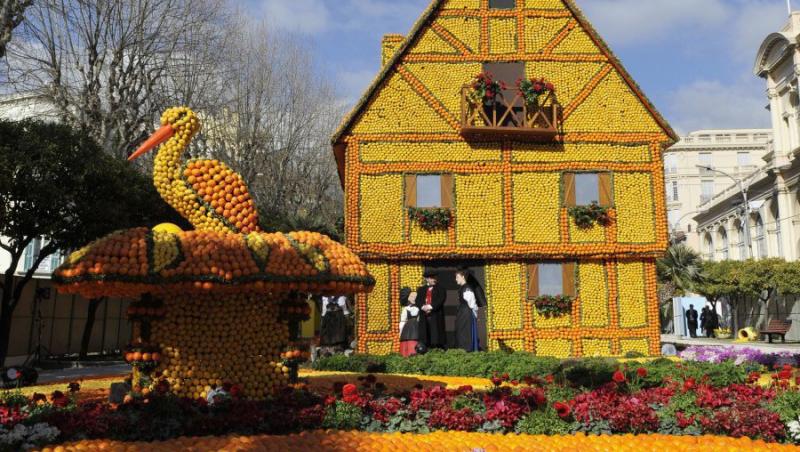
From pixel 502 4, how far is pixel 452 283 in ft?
30.0

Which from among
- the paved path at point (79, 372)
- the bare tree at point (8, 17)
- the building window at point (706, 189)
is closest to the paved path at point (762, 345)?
the paved path at point (79, 372)

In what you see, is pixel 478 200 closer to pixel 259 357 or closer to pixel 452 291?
pixel 452 291

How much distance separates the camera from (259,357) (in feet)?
28.9

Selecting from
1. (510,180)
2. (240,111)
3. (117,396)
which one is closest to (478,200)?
(510,180)

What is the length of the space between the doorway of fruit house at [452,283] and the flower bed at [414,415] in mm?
10883

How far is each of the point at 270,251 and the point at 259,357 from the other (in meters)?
1.50

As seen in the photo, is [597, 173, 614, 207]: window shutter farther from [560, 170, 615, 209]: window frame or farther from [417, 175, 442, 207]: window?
[417, 175, 442, 207]: window

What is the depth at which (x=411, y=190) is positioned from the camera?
19984mm

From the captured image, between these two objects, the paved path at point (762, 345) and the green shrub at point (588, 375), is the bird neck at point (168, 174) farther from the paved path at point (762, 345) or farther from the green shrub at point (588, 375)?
the paved path at point (762, 345)

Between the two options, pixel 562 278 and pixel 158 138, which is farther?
pixel 562 278

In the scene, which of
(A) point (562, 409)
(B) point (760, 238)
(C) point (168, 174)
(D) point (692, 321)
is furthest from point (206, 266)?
(B) point (760, 238)

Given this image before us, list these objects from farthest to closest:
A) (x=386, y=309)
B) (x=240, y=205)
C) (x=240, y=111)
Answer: (x=240, y=111) → (x=386, y=309) → (x=240, y=205)

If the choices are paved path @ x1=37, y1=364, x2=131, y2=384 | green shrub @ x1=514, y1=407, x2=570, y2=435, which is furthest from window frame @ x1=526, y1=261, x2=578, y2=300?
green shrub @ x1=514, y1=407, x2=570, y2=435

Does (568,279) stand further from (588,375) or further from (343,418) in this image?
(343,418)
